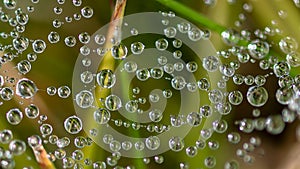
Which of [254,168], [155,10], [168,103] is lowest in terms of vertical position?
[254,168]

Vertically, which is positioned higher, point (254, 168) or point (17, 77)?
point (17, 77)

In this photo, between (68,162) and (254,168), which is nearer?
(68,162)

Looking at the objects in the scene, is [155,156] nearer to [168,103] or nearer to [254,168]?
[168,103]

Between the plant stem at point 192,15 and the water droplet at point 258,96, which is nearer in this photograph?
the water droplet at point 258,96

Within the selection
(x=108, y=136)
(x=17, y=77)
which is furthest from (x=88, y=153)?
(x=17, y=77)

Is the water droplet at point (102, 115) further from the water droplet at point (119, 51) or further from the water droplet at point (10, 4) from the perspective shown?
the water droplet at point (10, 4)

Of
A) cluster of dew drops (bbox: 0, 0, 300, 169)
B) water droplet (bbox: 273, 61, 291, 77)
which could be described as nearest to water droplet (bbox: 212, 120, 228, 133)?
cluster of dew drops (bbox: 0, 0, 300, 169)

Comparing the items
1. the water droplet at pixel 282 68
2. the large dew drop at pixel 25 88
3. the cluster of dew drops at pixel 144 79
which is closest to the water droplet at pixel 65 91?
the cluster of dew drops at pixel 144 79

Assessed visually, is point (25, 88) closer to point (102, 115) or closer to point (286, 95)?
point (102, 115)
